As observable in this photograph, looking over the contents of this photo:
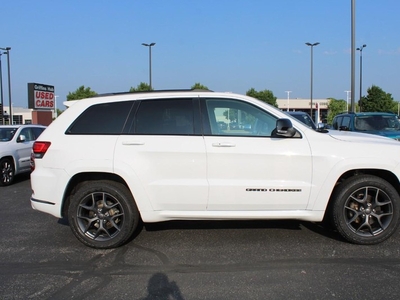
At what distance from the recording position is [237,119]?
443 cm

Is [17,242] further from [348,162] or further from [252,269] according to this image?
[348,162]

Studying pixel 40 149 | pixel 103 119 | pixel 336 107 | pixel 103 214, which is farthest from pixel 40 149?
pixel 336 107

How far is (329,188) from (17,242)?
3999mm

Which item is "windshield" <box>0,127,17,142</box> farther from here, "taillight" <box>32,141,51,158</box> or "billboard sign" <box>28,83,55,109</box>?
"billboard sign" <box>28,83,55,109</box>

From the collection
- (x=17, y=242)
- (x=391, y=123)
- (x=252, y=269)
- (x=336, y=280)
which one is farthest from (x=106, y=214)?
(x=391, y=123)

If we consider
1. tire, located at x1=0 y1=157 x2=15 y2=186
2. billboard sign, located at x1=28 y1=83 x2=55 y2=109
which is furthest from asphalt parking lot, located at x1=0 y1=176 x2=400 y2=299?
billboard sign, located at x1=28 y1=83 x2=55 y2=109

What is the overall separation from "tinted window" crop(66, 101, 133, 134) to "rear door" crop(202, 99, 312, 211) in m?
1.10

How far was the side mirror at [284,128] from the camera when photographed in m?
4.11

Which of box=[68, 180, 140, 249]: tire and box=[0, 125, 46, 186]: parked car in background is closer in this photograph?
box=[68, 180, 140, 249]: tire

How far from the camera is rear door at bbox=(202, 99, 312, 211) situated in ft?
13.8

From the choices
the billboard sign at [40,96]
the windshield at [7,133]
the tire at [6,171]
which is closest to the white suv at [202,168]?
the tire at [6,171]

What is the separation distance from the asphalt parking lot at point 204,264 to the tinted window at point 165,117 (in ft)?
4.72

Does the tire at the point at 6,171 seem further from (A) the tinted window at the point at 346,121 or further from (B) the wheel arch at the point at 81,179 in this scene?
(A) the tinted window at the point at 346,121

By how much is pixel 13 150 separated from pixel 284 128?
7.94 meters
